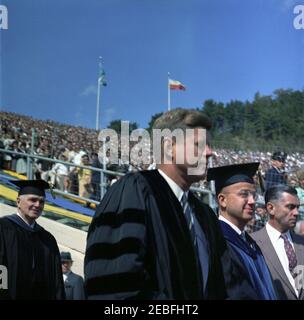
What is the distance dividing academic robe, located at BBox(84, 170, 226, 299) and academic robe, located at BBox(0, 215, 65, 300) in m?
1.40

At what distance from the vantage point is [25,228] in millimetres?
3467

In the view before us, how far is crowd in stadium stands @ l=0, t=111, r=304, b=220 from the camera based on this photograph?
16.3ft

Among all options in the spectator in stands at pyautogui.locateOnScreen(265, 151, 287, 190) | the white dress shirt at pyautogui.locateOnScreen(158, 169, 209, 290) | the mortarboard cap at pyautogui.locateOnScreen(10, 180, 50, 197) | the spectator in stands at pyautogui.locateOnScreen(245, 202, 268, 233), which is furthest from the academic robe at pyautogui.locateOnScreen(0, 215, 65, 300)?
the spectator in stands at pyautogui.locateOnScreen(265, 151, 287, 190)

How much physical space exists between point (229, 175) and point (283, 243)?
686 mm

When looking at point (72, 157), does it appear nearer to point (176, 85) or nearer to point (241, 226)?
point (176, 85)

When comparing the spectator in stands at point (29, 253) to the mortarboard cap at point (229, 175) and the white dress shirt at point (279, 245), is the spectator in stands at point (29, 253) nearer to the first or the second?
the mortarboard cap at point (229, 175)

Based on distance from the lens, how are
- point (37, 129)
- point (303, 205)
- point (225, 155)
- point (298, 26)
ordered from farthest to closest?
point (37, 129) → point (225, 155) → point (303, 205) → point (298, 26)
